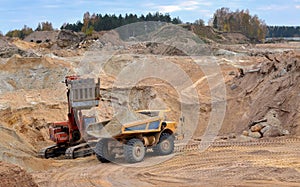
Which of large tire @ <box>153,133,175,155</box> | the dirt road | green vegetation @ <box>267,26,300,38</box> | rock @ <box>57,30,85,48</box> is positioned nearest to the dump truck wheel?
the dirt road

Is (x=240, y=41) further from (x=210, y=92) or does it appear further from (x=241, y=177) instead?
(x=241, y=177)

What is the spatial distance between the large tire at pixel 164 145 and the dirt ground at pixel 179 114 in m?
0.25

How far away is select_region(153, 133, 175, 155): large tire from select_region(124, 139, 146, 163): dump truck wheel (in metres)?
0.94

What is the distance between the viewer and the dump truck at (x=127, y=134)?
12781 mm

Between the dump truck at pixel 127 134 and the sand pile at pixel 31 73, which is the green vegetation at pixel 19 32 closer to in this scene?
the sand pile at pixel 31 73

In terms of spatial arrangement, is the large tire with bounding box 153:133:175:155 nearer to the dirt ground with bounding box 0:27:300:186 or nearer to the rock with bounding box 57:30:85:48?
the dirt ground with bounding box 0:27:300:186

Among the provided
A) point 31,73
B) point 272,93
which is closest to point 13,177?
point 272,93

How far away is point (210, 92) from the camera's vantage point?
25297 millimetres

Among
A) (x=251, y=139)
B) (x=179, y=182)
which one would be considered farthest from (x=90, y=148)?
→ (x=251, y=139)

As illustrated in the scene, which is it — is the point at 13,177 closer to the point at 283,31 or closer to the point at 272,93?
the point at 272,93

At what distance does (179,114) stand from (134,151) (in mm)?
9560

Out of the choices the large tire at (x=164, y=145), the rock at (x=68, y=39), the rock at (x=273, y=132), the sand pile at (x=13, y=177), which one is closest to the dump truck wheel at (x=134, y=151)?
the large tire at (x=164, y=145)

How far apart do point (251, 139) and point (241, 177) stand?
620 centimetres

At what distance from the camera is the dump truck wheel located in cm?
1283
